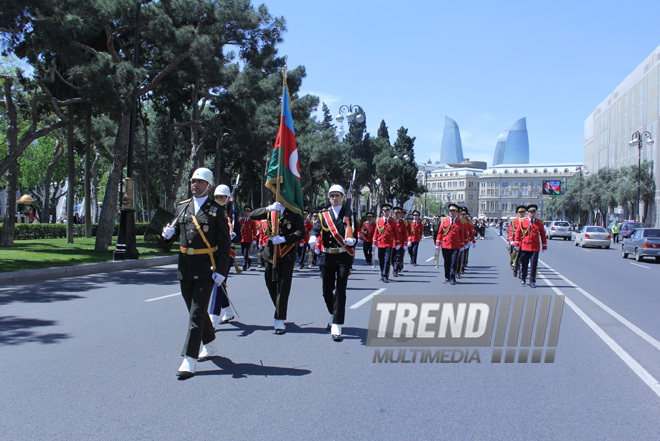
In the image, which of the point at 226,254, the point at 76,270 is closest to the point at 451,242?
the point at 226,254

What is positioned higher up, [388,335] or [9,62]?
[9,62]

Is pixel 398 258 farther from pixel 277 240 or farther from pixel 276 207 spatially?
pixel 277 240

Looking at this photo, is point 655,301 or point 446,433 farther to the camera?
point 655,301

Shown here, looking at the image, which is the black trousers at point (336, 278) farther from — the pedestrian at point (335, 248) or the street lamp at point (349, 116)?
the street lamp at point (349, 116)

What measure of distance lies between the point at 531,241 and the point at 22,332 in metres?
10.1

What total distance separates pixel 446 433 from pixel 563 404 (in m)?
1.27

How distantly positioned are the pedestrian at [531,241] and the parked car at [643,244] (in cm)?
1262

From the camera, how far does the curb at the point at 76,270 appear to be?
1281 cm

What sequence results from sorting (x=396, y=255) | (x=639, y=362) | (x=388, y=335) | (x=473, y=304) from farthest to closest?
(x=396, y=255), (x=473, y=304), (x=388, y=335), (x=639, y=362)

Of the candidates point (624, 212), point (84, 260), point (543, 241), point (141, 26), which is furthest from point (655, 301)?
point (624, 212)

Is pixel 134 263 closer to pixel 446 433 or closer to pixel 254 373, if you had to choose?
pixel 254 373

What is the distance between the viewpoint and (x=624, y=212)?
67.2 m

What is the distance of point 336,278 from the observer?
287 inches

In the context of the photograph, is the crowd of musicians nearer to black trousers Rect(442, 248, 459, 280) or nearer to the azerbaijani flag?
the azerbaijani flag
